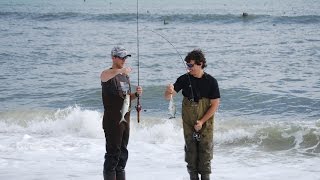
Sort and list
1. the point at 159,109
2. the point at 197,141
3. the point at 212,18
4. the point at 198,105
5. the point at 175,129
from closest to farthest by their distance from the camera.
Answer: the point at 198,105 → the point at 197,141 → the point at 175,129 → the point at 159,109 → the point at 212,18

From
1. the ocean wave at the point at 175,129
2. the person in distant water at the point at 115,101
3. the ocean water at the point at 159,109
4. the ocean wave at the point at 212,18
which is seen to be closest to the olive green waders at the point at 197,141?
the person in distant water at the point at 115,101

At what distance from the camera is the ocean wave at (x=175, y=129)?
1084 cm

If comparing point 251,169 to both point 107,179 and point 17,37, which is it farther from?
point 17,37

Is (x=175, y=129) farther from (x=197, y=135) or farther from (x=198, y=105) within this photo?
(x=198, y=105)

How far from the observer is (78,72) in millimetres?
20812

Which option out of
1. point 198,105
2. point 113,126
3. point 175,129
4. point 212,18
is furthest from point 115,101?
point 212,18

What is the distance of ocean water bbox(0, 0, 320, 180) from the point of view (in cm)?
898

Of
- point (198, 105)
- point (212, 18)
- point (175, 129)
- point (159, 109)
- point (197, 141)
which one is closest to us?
point (198, 105)

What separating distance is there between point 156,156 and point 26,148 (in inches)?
99.2

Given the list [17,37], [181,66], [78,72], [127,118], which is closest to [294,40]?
[181,66]

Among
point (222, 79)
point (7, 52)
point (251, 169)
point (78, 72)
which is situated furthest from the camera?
point (7, 52)

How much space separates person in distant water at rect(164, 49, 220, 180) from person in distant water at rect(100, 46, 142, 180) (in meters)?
0.53

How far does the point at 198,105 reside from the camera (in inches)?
234

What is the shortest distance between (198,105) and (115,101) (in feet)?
3.06
